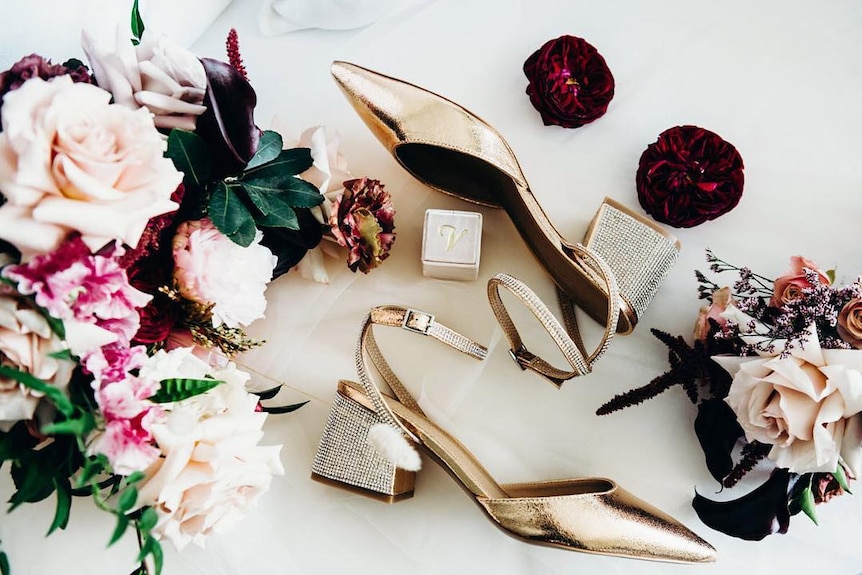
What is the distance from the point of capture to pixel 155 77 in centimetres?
65

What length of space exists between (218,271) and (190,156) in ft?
0.41

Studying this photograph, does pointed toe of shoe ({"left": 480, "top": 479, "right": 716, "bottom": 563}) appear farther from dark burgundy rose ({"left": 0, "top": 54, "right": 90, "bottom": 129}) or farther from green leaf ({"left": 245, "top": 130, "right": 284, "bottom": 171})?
dark burgundy rose ({"left": 0, "top": 54, "right": 90, "bottom": 129})

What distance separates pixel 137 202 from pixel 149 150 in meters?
0.05

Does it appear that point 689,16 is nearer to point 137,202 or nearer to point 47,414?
point 137,202

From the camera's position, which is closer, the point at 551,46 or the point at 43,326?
the point at 43,326

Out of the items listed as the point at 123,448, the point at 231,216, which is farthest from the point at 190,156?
the point at 123,448

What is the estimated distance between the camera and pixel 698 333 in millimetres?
840

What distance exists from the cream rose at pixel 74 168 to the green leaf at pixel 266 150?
18 cm

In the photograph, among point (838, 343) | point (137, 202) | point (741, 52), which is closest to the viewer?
point (137, 202)

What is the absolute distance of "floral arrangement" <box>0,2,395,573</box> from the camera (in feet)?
1.66

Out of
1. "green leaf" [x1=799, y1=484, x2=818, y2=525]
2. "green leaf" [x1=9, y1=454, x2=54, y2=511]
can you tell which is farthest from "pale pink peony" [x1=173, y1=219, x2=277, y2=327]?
"green leaf" [x1=799, y1=484, x2=818, y2=525]

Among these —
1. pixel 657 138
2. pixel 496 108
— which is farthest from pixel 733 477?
pixel 496 108

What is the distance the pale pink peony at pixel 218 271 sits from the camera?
661mm

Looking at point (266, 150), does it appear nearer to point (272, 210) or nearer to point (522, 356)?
point (272, 210)
